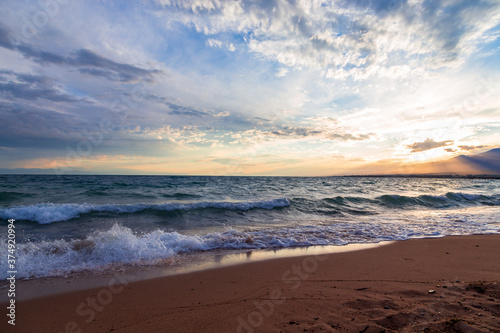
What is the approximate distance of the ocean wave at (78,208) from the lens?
1165cm

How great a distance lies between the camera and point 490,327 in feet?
9.43

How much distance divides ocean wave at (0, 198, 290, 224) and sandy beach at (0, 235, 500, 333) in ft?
31.8

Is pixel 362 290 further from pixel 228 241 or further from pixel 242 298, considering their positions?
pixel 228 241

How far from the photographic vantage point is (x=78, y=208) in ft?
44.6

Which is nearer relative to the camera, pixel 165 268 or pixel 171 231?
pixel 165 268

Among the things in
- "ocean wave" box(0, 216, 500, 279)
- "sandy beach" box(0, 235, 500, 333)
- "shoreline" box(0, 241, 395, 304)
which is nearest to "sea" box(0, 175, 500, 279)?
"ocean wave" box(0, 216, 500, 279)

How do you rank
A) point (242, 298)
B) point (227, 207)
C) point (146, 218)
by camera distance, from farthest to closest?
point (227, 207) → point (146, 218) → point (242, 298)

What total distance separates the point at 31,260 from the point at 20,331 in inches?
134

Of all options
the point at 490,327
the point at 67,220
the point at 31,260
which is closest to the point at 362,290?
the point at 490,327

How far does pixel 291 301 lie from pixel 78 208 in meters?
14.7

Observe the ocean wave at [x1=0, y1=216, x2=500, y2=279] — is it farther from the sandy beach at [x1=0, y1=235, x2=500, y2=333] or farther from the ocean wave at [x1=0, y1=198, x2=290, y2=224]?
the ocean wave at [x1=0, y1=198, x2=290, y2=224]

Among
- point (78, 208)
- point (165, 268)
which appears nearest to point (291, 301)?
point (165, 268)

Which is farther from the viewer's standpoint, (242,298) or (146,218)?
(146,218)

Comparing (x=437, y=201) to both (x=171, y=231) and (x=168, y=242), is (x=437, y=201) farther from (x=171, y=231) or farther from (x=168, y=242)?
(x=168, y=242)
